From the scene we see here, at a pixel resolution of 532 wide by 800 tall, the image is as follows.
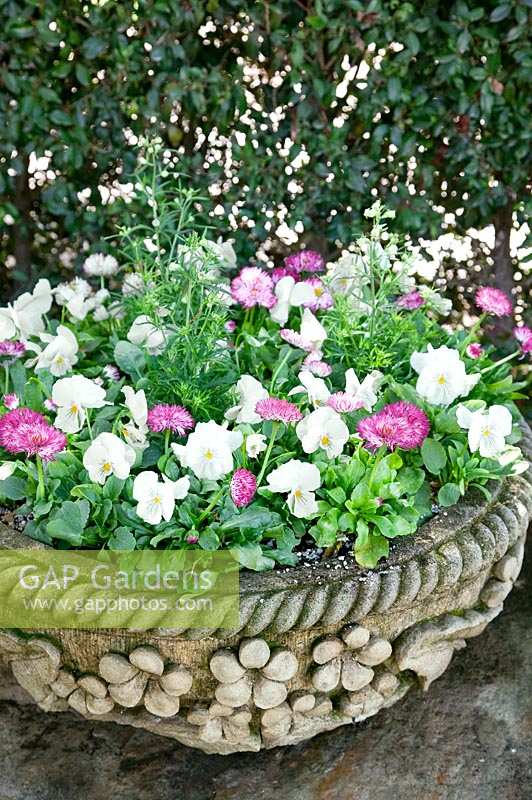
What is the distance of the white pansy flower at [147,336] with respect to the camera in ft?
7.65

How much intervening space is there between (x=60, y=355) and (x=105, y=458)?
0.48 metres

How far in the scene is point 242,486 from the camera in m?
1.90

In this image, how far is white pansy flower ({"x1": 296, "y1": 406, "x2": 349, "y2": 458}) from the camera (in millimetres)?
1983

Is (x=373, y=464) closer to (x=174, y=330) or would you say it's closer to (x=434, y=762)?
(x=174, y=330)

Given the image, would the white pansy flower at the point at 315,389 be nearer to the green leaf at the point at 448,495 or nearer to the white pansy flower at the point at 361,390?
the white pansy flower at the point at 361,390

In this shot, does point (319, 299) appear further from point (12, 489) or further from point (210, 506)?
point (12, 489)

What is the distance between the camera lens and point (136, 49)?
2838 mm

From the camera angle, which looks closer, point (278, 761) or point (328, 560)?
point (328, 560)


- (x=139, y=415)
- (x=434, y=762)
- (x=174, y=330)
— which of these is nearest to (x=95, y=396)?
(x=139, y=415)

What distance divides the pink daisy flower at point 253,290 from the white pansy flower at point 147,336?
0.26 meters

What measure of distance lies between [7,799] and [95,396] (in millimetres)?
970

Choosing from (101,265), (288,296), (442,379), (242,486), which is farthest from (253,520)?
(101,265)

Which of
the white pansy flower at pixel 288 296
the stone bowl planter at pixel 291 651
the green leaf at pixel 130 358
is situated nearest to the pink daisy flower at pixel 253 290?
the white pansy flower at pixel 288 296

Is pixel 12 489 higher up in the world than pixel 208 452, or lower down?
lower down
